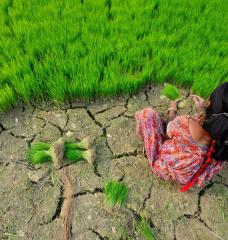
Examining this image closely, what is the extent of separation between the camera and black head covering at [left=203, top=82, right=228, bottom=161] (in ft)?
5.54

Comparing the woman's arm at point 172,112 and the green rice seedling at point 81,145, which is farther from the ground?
the woman's arm at point 172,112

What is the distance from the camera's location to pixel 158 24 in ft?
10.0

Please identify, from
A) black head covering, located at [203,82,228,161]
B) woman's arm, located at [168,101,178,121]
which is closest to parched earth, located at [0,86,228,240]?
woman's arm, located at [168,101,178,121]

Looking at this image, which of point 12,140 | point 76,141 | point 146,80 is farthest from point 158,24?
point 12,140

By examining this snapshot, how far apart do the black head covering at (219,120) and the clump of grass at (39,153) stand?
0.96 meters

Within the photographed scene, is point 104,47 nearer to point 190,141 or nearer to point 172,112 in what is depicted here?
point 172,112

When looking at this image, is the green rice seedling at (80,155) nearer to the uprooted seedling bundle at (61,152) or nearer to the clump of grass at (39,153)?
the uprooted seedling bundle at (61,152)

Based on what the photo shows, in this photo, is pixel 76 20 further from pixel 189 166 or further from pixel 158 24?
pixel 189 166

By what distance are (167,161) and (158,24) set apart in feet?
4.60

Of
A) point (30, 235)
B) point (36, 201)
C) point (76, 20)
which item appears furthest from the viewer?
point (76, 20)

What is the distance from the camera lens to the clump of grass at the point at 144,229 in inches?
78.2

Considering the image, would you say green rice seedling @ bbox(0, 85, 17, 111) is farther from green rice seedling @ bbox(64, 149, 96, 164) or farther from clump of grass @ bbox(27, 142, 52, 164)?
green rice seedling @ bbox(64, 149, 96, 164)

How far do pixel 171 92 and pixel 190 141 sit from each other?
30.3 inches

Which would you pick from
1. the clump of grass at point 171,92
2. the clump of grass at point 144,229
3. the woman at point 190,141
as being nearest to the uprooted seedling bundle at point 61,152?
the woman at point 190,141
